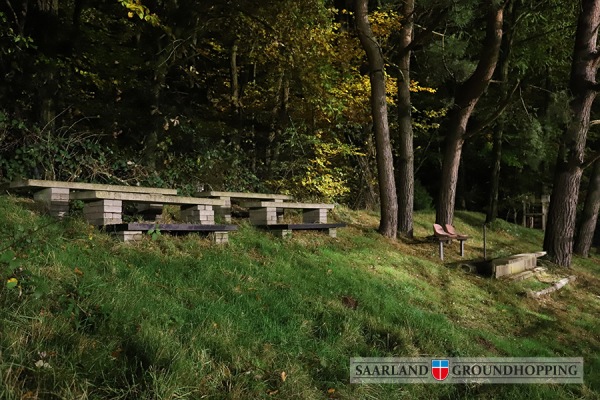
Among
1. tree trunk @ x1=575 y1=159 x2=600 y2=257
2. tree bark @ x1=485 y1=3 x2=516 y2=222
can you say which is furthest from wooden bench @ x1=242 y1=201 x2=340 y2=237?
tree bark @ x1=485 y1=3 x2=516 y2=222

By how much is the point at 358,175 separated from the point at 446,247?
5.10 meters

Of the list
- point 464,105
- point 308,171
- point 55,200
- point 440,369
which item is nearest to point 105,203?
point 55,200

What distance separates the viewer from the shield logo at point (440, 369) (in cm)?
478

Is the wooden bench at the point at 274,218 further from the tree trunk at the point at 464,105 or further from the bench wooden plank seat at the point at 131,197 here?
the tree trunk at the point at 464,105

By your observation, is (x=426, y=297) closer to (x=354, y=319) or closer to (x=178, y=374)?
(x=354, y=319)

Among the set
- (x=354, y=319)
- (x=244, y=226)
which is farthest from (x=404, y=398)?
(x=244, y=226)

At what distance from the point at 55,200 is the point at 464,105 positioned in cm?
946

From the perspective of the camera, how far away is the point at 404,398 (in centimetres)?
423

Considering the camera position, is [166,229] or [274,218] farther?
[274,218]

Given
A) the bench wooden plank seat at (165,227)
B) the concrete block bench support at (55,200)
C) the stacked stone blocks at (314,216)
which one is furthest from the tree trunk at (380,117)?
the concrete block bench support at (55,200)

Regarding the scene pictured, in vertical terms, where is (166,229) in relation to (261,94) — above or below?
below

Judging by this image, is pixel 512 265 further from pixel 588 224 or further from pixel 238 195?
pixel 588 224

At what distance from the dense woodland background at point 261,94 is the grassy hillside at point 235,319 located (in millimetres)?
2738

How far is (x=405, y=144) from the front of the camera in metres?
12.3
